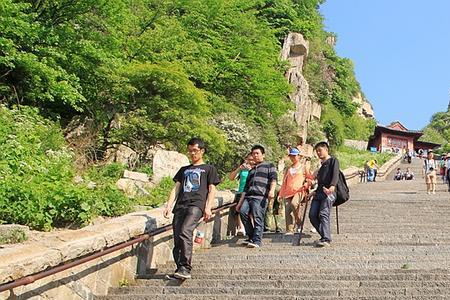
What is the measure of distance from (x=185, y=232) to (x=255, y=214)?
2268 millimetres

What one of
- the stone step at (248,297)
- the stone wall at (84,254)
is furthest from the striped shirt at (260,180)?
the stone step at (248,297)

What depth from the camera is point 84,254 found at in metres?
5.80

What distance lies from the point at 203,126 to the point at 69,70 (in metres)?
4.43

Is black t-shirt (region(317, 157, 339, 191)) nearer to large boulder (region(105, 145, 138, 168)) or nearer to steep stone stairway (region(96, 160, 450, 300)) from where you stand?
steep stone stairway (region(96, 160, 450, 300))

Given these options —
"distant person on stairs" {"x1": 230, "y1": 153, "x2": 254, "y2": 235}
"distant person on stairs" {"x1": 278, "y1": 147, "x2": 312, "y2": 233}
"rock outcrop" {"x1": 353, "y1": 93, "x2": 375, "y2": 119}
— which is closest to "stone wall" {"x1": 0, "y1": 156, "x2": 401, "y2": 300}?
"distant person on stairs" {"x1": 230, "y1": 153, "x2": 254, "y2": 235}

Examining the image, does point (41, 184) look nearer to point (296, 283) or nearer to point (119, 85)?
point (296, 283)

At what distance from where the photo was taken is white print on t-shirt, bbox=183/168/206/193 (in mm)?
6910

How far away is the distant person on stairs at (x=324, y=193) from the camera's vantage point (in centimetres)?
876

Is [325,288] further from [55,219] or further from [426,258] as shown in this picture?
[55,219]

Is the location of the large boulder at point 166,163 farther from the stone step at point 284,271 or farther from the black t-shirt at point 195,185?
the black t-shirt at point 195,185

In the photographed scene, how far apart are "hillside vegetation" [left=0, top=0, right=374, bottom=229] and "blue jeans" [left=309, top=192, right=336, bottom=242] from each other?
3384 mm

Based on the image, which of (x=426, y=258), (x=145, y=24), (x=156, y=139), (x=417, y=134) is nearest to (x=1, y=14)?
(x=156, y=139)

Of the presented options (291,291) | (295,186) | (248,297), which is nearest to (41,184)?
(295,186)

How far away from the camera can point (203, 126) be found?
17.6m
